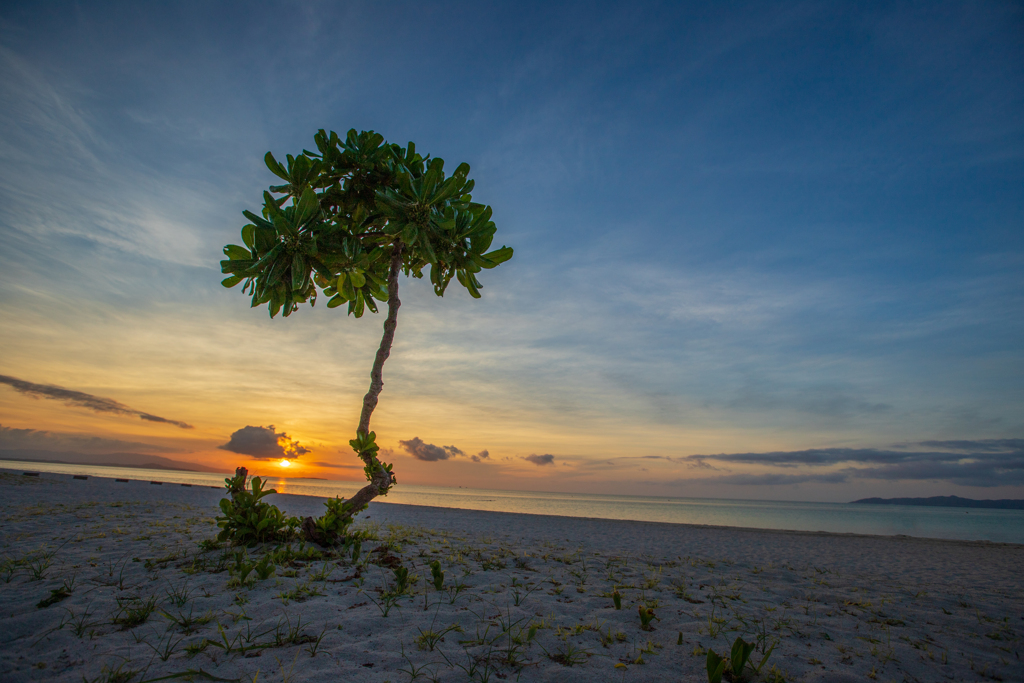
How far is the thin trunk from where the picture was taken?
5.20m

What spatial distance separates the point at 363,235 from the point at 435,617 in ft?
12.9

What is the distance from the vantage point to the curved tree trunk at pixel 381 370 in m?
5.20

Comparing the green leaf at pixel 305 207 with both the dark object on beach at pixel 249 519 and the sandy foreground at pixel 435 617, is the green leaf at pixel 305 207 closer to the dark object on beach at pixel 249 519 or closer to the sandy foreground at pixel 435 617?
the sandy foreground at pixel 435 617

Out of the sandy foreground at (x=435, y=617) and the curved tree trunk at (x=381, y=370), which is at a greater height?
the curved tree trunk at (x=381, y=370)

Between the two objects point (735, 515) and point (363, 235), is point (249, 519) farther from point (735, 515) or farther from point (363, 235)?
point (735, 515)

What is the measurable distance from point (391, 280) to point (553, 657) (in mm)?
4292

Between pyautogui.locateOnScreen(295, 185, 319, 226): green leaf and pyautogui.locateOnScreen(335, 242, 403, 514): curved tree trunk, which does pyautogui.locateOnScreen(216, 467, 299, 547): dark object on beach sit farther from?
pyautogui.locateOnScreen(295, 185, 319, 226): green leaf

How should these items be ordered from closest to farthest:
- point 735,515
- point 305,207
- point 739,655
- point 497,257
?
1. point 739,655
2. point 305,207
3. point 497,257
4. point 735,515

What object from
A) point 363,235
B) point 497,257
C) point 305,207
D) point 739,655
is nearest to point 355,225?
point 363,235

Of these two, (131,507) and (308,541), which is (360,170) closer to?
(308,541)

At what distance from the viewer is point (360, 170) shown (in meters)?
4.73

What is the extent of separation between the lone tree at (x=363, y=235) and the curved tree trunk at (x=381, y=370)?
1 centimetres

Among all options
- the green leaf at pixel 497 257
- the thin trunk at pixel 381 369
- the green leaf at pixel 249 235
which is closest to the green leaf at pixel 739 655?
the green leaf at pixel 497 257

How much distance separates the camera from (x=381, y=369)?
208 inches
